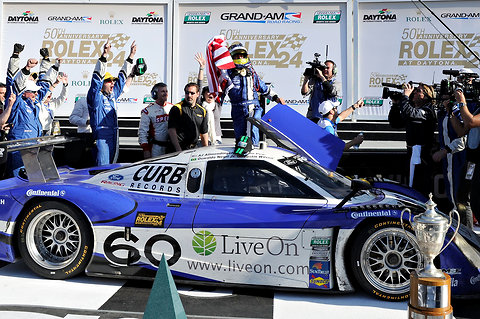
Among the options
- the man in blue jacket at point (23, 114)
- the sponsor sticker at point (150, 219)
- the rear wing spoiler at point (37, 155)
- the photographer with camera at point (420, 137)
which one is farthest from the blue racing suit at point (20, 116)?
the photographer with camera at point (420, 137)

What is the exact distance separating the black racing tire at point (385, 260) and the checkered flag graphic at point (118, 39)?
7.14m

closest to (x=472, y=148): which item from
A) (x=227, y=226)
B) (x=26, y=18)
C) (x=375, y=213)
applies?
(x=375, y=213)

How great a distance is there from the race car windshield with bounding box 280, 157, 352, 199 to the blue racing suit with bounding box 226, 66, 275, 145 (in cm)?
220

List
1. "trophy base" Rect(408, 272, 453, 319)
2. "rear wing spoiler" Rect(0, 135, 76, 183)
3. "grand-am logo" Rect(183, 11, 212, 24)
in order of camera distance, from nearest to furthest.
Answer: "trophy base" Rect(408, 272, 453, 319) < "rear wing spoiler" Rect(0, 135, 76, 183) < "grand-am logo" Rect(183, 11, 212, 24)

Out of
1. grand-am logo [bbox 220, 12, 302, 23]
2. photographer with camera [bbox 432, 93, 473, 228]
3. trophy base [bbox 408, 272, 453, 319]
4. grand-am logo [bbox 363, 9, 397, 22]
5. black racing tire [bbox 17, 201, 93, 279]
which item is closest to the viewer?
trophy base [bbox 408, 272, 453, 319]

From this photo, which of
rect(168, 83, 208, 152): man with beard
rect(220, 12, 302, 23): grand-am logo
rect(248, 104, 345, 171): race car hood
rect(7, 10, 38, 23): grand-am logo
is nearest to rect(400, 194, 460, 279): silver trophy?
rect(248, 104, 345, 171): race car hood

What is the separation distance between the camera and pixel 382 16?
10742 mm

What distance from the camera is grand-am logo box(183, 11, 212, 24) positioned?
36.3ft

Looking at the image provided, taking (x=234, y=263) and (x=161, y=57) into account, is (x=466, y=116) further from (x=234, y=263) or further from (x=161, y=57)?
(x=161, y=57)

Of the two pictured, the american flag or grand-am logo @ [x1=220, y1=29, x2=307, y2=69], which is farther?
grand-am logo @ [x1=220, y1=29, x2=307, y2=69]

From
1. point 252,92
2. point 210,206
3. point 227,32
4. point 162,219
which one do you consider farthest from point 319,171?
point 227,32

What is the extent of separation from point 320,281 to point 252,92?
140 inches

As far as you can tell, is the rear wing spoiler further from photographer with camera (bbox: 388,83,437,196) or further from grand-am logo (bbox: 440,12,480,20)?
grand-am logo (bbox: 440,12,480,20)

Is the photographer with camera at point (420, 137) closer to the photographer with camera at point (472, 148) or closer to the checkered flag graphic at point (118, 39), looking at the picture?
the photographer with camera at point (472, 148)
